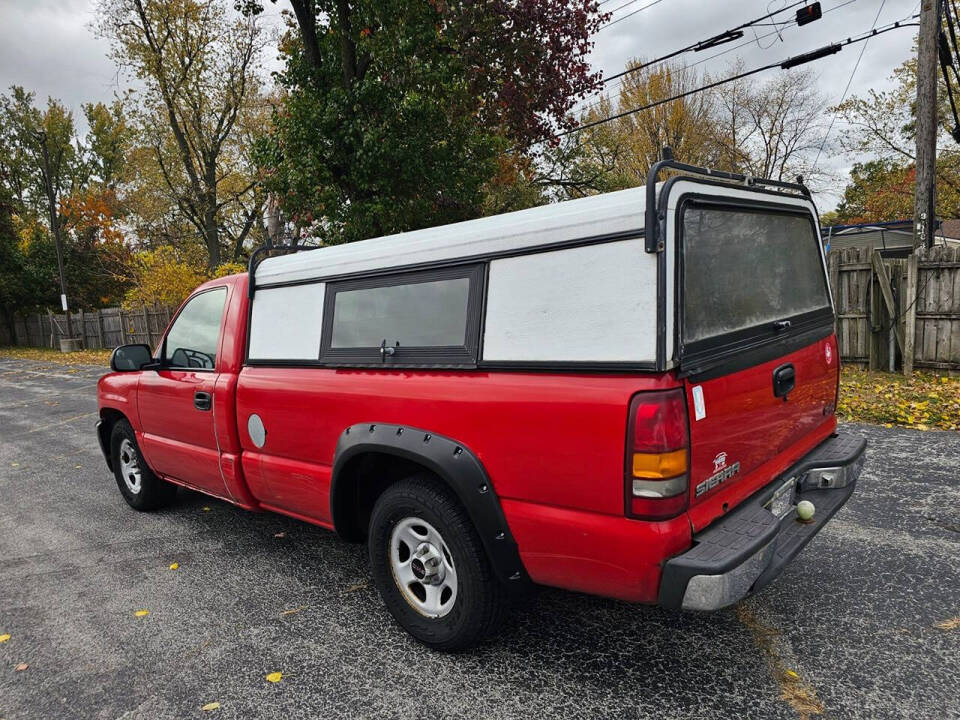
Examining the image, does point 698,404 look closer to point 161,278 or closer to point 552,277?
point 552,277

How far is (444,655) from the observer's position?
2.85 metres

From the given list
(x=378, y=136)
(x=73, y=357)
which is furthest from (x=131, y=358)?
(x=73, y=357)

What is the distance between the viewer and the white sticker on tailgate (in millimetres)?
2248

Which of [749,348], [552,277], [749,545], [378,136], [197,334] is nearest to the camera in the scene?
[749,545]

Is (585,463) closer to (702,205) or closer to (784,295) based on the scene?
(702,205)

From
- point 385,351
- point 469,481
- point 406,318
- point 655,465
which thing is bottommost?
point 469,481

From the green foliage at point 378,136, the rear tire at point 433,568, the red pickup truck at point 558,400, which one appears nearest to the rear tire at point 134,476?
the red pickup truck at point 558,400

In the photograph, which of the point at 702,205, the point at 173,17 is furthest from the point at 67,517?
the point at 173,17

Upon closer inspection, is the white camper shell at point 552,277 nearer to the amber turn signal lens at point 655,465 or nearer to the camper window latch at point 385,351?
the camper window latch at point 385,351

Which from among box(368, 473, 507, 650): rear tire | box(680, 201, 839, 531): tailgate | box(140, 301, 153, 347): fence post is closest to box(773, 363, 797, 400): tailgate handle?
box(680, 201, 839, 531): tailgate

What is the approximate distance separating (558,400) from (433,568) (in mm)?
1080

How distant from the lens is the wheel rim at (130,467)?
198 inches

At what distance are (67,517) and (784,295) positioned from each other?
219 inches

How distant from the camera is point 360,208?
1095cm
